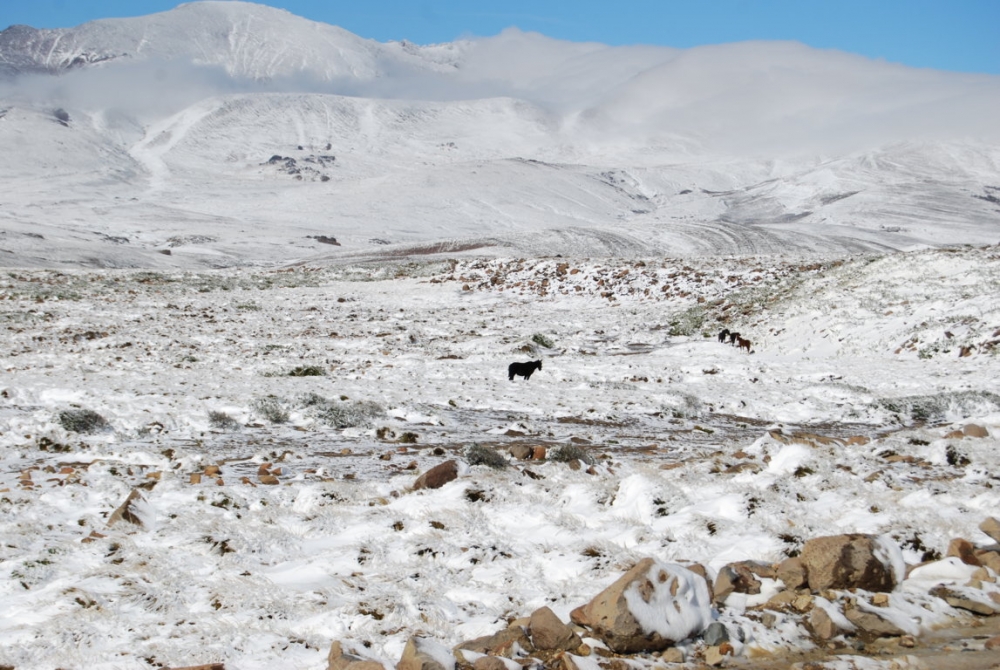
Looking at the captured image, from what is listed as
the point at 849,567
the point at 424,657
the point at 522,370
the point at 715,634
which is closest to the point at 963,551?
the point at 849,567

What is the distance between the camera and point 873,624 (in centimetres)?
538

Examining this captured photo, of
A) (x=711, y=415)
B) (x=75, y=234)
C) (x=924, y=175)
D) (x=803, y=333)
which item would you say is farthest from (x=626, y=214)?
(x=711, y=415)

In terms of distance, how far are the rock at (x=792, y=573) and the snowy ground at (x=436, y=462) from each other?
1.46 ft

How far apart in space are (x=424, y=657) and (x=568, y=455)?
518 centimetres

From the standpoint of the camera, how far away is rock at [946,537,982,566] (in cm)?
612

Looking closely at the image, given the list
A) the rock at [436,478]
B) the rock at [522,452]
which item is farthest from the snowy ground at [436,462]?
the rock at [522,452]

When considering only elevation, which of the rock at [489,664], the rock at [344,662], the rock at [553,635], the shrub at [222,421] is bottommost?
the shrub at [222,421]

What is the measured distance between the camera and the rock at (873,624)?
532cm

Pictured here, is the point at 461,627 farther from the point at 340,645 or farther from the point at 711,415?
the point at 711,415

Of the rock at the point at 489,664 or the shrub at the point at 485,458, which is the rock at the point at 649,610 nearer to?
the rock at the point at 489,664

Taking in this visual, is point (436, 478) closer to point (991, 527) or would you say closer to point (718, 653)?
point (718, 653)

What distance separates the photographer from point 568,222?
156 m

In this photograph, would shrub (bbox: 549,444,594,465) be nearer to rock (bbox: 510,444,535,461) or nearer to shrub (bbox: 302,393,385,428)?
rock (bbox: 510,444,535,461)

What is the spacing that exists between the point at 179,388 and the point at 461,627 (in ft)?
38.0
